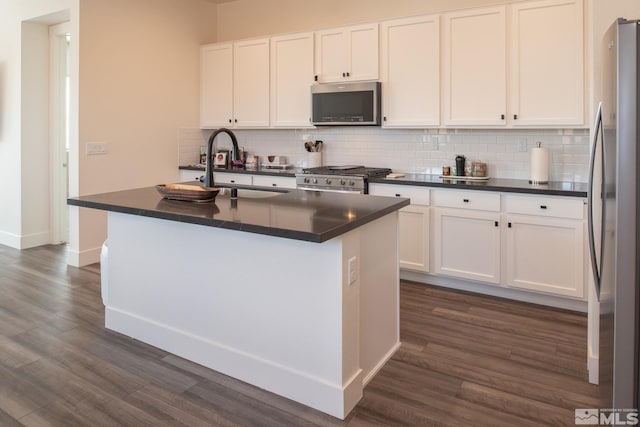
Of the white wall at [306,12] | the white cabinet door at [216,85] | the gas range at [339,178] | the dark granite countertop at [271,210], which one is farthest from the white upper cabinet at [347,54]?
the dark granite countertop at [271,210]

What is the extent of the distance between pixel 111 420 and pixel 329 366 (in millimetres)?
1010

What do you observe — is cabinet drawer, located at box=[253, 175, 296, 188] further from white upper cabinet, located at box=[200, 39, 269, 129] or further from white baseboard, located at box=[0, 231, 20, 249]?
white baseboard, located at box=[0, 231, 20, 249]

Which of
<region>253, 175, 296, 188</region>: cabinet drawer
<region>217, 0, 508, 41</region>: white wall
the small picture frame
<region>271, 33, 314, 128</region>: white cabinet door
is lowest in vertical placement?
<region>253, 175, 296, 188</region>: cabinet drawer

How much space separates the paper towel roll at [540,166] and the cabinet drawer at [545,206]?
1.15ft

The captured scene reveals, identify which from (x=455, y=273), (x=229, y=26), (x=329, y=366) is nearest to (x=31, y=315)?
(x=329, y=366)

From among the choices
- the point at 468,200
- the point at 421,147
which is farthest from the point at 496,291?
the point at 421,147

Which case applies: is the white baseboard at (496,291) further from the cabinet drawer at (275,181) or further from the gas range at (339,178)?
the cabinet drawer at (275,181)

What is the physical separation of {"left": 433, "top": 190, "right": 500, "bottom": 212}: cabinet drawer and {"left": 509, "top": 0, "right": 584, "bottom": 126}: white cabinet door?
677mm

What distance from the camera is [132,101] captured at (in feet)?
16.9

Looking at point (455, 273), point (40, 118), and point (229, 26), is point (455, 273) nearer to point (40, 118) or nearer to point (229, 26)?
point (229, 26)

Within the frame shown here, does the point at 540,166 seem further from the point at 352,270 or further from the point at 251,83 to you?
the point at 251,83

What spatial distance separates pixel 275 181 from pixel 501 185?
228 centimetres

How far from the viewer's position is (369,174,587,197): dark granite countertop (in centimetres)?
349

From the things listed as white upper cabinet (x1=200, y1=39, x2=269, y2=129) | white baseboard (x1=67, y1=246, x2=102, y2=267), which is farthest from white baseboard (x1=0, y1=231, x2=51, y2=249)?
white upper cabinet (x1=200, y1=39, x2=269, y2=129)
